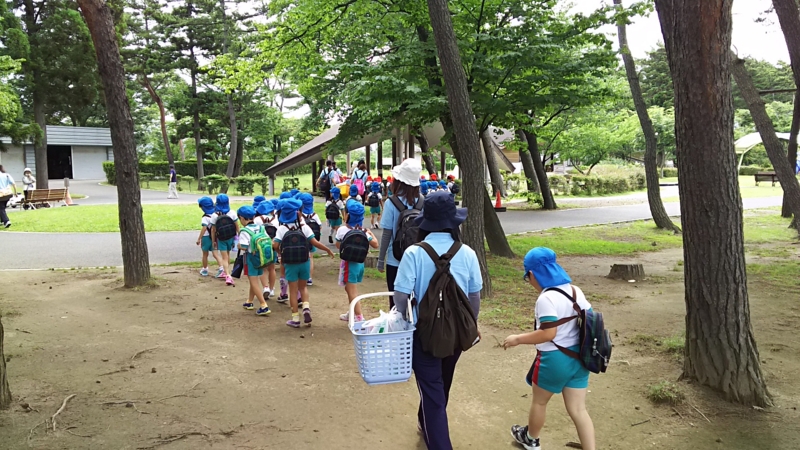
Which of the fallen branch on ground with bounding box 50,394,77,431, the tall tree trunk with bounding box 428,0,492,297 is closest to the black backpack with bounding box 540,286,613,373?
the fallen branch on ground with bounding box 50,394,77,431

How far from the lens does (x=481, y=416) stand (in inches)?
181

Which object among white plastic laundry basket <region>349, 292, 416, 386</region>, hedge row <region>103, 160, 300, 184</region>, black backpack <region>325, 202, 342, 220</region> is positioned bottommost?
white plastic laundry basket <region>349, 292, 416, 386</region>

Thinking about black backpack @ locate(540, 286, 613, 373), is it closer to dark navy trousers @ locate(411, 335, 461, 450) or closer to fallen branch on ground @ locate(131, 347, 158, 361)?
dark navy trousers @ locate(411, 335, 461, 450)

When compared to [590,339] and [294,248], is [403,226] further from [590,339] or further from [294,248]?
[590,339]

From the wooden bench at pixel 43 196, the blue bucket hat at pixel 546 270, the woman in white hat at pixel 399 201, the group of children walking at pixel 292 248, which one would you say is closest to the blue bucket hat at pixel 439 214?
the blue bucket hat at pixel 546 270

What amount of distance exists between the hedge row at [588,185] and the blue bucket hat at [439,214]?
101ft

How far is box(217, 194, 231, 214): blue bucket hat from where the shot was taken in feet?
28.5

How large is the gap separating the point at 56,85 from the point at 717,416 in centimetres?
3150

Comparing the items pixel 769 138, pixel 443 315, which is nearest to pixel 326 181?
pixel 769 138

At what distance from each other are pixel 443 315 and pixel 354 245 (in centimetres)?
326

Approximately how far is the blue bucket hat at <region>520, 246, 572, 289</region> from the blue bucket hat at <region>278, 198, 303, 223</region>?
360 cm

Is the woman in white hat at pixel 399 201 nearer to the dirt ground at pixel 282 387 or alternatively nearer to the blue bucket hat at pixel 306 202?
the dirt ground at pixel 282 387

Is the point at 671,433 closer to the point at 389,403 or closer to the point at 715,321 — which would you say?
the point at 715,321

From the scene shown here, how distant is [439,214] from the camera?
3521 mm
